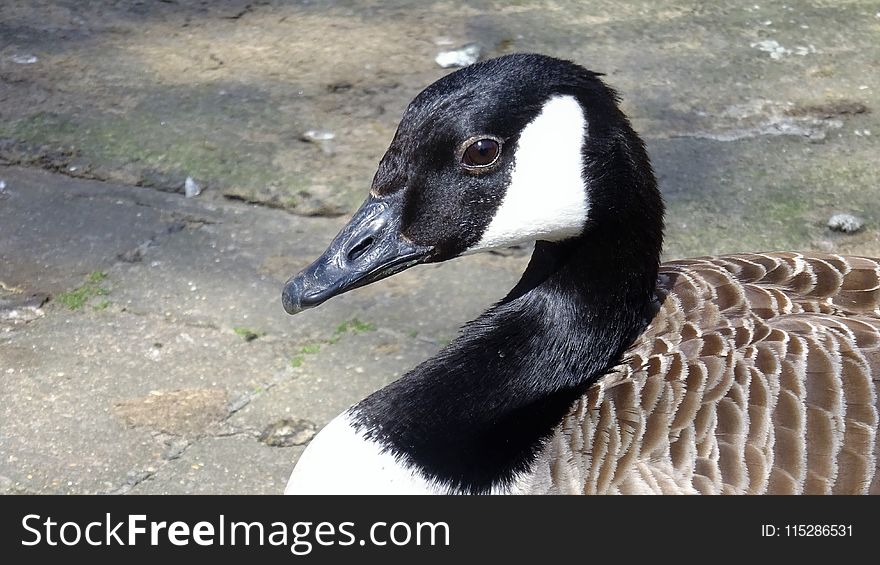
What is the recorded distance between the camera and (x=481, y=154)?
2.60 m

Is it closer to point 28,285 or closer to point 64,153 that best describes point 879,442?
point 28,285

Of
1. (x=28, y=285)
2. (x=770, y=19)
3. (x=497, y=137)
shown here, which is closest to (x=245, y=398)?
(x=28, y=285)

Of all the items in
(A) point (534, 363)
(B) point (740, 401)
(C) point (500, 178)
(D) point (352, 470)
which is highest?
(C) point (500, 178)

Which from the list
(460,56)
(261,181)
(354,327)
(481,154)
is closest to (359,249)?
(481,154)

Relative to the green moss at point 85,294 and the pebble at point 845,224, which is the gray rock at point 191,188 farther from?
the pebble at point 845,224

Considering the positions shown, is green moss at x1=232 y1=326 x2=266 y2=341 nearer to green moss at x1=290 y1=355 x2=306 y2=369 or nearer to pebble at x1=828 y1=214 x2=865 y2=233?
green moss at x1=290 y1=355 x2=306 y2=369

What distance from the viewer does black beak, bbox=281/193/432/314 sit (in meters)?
2.66

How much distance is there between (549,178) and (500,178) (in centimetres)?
11

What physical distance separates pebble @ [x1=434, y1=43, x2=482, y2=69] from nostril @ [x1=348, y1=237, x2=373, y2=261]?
2.84 metres

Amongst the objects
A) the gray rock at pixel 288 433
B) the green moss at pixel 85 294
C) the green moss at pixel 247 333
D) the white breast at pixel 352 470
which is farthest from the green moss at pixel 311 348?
the white breast at pixel 352 470

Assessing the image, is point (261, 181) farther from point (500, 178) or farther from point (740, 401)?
point (740, 401)

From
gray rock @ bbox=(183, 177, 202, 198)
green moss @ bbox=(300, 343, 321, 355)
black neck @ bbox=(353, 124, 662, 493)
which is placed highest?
black neck @ bbox=(353, 124, 662, 493)

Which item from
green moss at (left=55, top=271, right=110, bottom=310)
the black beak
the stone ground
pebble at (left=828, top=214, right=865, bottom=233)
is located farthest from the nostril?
pebble at (left=828, top=214, right=865, bottom=233)

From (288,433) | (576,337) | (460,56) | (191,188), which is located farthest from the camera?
(460,56)
